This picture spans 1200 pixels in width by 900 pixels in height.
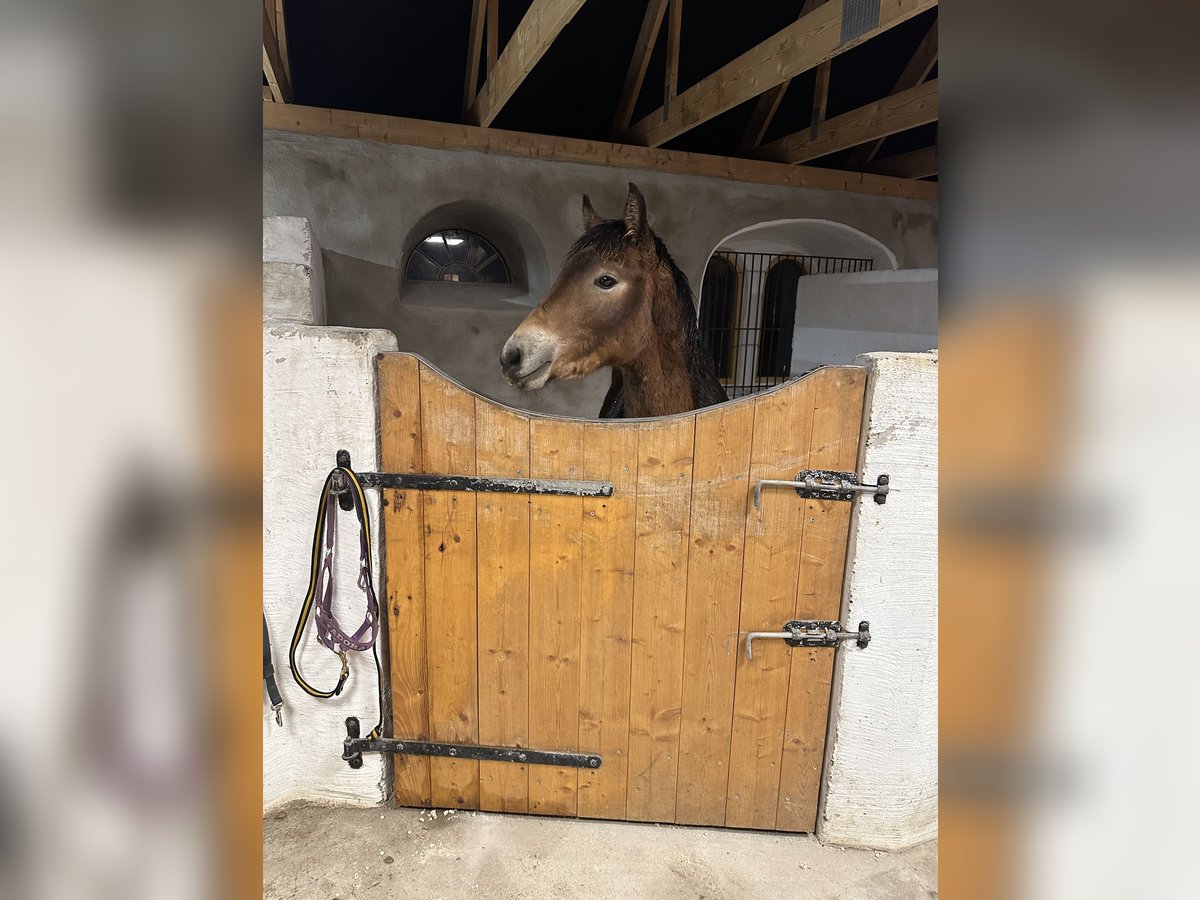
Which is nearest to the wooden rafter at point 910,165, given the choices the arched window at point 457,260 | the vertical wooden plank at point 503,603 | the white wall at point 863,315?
the white wall at point 863,315

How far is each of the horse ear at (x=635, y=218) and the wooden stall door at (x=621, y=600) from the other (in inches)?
36.5

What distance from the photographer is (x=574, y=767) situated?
6.54ft

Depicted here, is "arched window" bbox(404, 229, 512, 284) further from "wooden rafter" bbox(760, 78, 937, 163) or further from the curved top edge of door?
the curved top edge of door

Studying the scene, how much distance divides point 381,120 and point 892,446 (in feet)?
13.8

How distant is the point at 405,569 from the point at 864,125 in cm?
456

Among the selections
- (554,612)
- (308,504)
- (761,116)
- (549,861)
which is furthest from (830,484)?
(761,116)

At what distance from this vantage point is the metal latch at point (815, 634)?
6.15 feet

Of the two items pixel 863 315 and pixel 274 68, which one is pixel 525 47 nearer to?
pixel 274 68

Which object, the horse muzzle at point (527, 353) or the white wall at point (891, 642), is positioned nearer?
the white wall at point (891, 642)

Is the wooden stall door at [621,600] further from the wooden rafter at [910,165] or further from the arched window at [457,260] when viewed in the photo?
the wooden rafter at [910,165]

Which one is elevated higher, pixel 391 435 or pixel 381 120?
pixel 381 120
